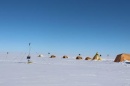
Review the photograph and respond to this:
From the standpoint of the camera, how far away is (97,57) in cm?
6775

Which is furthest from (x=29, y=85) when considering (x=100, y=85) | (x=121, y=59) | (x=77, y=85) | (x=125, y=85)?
(x=121, y=59)

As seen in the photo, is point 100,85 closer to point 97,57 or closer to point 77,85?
point 77,85

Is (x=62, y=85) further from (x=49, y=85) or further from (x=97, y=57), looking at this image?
(x=97, y=57)

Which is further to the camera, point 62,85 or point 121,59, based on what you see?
point 121,59

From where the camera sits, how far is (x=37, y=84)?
12.7 m

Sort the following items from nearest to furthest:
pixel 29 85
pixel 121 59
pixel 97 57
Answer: pixel 29 85 → pixel 121 59 → pixel 97 57

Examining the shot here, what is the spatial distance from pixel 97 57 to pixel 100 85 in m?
55.4

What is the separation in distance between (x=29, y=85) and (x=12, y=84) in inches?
40.0

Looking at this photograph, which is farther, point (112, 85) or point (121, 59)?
point (121, 59)

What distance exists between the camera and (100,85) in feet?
42.4

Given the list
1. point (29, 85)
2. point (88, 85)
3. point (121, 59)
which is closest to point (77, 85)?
point (88, 85)

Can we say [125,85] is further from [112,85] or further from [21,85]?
[21,85]

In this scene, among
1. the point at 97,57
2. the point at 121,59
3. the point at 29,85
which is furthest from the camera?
the point at 97,57

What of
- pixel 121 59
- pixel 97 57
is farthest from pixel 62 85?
pixel 97 57
